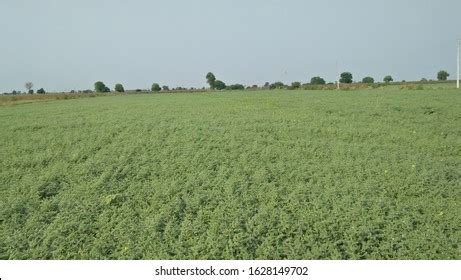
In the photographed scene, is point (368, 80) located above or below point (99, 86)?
below

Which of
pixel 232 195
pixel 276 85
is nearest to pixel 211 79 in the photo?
pixel 276 85

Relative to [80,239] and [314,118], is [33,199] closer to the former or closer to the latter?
[80,239]

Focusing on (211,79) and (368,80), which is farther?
(211,79)

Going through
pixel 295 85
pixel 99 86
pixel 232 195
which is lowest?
pixel 232 195

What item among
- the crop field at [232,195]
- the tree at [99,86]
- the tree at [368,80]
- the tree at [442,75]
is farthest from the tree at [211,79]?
the crop field at [232,195]

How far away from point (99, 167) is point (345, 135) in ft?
23.2

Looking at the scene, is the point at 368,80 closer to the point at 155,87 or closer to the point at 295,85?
the point at 295,85

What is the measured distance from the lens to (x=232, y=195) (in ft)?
20.1

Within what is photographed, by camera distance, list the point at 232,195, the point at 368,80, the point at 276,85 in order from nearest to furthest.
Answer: the point at 232,195 < the point at 276,85 < the point at 368,80

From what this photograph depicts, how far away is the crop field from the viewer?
15.8ft

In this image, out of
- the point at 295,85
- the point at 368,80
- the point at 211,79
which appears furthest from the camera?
the point at 211,79

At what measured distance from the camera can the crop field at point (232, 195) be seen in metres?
4.81

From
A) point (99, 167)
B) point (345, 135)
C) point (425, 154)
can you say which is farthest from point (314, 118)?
point (99, 167)

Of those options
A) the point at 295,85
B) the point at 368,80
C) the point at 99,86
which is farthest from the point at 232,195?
the point at 99,86
